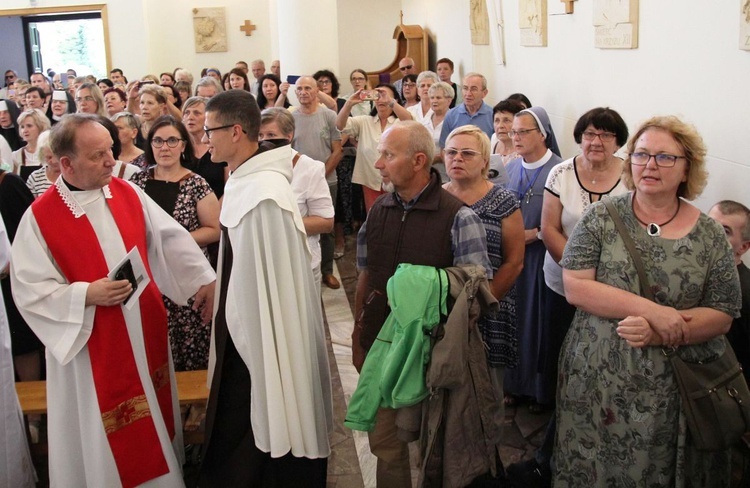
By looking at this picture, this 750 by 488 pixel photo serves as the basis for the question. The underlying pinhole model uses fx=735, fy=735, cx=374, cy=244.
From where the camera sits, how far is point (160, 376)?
3.32 metres

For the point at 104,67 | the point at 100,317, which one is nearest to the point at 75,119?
the point at 100,317

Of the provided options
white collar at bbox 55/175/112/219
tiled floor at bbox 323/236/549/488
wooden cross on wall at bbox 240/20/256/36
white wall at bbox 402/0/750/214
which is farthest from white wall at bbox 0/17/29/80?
white collar at bbox 55/175/112/219

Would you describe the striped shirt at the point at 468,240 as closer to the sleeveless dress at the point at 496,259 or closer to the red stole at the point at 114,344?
the sleeveless dress at the point at 496,259

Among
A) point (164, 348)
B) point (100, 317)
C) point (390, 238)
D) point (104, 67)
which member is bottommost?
point (164, 348)

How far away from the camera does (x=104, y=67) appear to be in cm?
1752

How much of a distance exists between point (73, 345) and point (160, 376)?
489mm

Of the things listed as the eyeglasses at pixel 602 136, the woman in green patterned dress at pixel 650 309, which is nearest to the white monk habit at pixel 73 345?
the woman in green patterned dress at pixel 650 309

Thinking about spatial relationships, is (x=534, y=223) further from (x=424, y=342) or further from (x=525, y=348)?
(x=424, y=342)

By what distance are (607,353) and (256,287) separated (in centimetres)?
139

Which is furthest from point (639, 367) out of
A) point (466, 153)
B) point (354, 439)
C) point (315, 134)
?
point (315, 134)

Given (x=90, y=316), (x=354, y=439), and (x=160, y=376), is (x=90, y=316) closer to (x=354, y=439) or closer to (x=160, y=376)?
(x=160, y=376)

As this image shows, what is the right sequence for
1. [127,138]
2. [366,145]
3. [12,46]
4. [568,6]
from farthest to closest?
[12,46] < [366,145] < [568,6] < [127,138]

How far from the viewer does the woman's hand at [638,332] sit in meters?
2.54

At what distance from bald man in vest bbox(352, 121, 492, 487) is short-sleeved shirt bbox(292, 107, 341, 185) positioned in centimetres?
398
